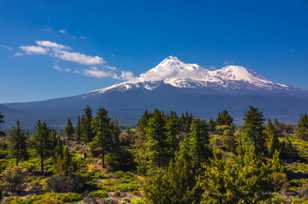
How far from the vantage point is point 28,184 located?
4722 cm

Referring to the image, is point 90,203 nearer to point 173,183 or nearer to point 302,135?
point 173,183

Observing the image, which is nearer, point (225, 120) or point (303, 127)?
point (303, 127)

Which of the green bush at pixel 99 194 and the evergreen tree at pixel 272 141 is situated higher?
the evergreen tree at pixel 272 141

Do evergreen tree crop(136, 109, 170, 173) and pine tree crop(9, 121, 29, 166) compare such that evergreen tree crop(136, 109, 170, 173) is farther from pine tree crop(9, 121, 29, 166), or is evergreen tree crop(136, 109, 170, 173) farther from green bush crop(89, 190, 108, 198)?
pine tree crop(9, 121, 29, 166)

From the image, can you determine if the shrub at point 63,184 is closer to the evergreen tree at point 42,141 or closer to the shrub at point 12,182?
the shrub at point 12,182

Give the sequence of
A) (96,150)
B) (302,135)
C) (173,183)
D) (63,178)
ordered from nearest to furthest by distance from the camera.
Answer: (173,183), (63,178), (96,150), (302,135)

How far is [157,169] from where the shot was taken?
81.4ft

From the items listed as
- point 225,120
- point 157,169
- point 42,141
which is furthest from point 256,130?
point 157,169

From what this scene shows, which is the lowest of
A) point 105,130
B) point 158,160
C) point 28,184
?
point 28,184

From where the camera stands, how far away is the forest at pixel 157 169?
19359 mm

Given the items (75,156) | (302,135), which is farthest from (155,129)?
(302,135)

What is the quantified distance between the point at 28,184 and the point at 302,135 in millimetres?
67677

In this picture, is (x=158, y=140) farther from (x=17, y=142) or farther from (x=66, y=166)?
(x=17, y=142)

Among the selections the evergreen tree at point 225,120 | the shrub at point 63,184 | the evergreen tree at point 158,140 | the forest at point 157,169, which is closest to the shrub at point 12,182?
the forest at point 157,169
